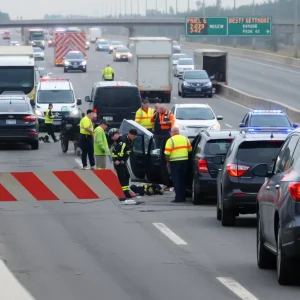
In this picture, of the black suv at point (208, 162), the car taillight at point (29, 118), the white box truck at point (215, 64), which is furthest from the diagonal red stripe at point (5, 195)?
the white box truck at point (215, 64)

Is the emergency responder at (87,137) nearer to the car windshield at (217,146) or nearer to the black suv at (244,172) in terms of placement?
the car windshield at (217,146)

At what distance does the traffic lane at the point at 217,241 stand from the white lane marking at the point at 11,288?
2.26m

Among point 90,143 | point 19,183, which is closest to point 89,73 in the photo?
point 90,143

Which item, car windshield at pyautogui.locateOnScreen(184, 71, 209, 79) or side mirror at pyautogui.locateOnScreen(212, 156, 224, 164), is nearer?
side mirror at pyautogui.locateOnScreen(212, 156, 224, 164)

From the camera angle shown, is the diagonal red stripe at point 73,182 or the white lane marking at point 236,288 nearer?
the white lane marking at point 236,288

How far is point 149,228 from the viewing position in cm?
1678

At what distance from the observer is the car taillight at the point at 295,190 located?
10336 millimetres

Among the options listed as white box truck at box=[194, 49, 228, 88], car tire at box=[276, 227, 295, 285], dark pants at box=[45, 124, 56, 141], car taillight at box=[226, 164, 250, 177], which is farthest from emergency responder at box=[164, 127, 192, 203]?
white box truck at box=[194, 49, 228, 88]

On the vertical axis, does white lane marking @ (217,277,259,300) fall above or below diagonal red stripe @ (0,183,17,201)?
below

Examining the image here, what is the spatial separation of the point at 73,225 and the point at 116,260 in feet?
13.8

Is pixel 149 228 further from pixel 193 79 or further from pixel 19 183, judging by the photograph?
pixel 193 79

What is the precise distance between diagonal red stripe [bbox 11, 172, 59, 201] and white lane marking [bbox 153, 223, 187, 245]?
1882 millimetres

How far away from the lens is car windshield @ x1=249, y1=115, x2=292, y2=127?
33.0 meters

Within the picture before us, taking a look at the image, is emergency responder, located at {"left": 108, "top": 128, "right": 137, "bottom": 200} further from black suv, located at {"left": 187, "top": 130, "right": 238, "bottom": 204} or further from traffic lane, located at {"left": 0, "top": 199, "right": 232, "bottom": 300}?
traffic lane, located at {"left": 0, "top": 199, "right": 232, "bottom": 300}
